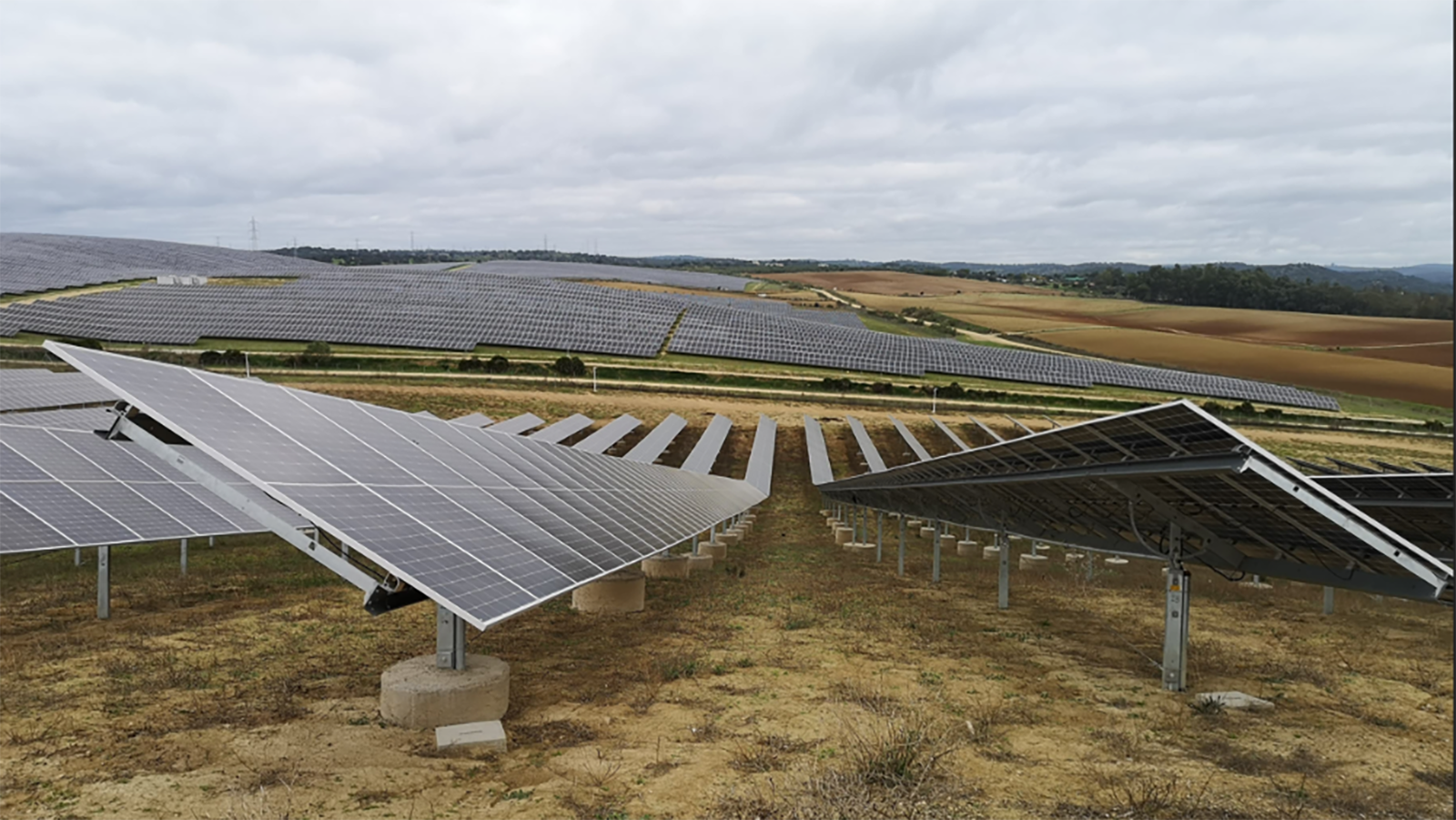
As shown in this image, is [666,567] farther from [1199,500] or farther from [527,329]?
[527,329]

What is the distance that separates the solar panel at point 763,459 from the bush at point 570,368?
73.4 ft

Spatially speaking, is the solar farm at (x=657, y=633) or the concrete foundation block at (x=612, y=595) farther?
the concrete foundation block at (x=612, y=595)

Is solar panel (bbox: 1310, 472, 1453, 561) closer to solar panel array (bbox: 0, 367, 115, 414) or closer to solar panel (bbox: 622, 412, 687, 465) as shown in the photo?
solar panel (bbox: 622, 412, 687, 465)

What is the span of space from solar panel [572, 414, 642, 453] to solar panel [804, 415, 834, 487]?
1002 centimetres

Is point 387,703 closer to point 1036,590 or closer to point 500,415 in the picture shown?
point 1036,590

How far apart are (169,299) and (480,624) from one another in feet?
353

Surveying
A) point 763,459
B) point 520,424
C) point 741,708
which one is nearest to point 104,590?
point 741,708

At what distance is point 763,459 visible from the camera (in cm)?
5250

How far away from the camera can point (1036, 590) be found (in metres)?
28.9

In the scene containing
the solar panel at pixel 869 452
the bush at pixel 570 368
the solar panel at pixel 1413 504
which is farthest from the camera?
the bush at pixel 570 368

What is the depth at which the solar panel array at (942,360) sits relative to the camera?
89.8 m

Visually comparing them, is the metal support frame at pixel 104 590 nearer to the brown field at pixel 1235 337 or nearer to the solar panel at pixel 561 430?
the solar panel at pixel 561 430

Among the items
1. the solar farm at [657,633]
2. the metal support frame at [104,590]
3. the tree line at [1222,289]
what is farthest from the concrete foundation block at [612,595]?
the tree line at [1222,289]

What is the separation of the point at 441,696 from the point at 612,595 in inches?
374
